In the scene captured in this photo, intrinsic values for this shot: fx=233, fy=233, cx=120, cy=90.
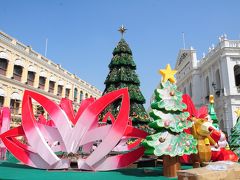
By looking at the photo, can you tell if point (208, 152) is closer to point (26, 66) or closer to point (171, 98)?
point (171, 98)

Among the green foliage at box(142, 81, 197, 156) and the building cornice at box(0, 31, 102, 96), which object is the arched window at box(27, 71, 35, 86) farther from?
the green foliage at box(142, 81, 197, 156)

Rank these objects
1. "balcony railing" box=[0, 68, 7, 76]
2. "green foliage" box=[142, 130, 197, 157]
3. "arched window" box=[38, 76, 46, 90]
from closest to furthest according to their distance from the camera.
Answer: "green foliage" box=[142, 130, 197, 157]
"balcony railing" box=[0, 68, 7, 76]
"arched window" box=[38, 76, 46, 90]

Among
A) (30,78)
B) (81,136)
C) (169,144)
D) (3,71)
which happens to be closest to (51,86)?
(30,78)

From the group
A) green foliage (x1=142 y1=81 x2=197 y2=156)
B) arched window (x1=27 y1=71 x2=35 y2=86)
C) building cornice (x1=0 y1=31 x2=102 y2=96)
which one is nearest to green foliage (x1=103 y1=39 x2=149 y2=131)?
green foliage (x1=142 y1=81 x2=197 y2=156)

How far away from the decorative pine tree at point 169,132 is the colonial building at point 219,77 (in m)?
19.7

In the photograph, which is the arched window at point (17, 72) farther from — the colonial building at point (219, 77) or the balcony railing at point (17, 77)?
the colonial building at point (219, 77)

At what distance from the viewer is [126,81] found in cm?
1502

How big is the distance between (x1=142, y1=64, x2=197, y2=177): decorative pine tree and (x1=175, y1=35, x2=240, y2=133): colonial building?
19696mm

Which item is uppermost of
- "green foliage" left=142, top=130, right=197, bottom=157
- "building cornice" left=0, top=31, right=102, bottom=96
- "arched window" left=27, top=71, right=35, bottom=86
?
"building cornice" left=0, top=31, right=102, bottom=96

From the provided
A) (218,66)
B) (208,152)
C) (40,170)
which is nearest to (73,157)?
(40,170)

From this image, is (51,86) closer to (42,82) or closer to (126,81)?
(42,82)

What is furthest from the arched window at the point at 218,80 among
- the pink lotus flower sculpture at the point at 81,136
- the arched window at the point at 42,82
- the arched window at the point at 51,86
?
the pink lotus flower sculpture at the point at 81,136

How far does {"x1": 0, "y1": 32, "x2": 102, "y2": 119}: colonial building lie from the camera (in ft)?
79.3

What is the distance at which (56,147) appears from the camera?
11.8 meters
